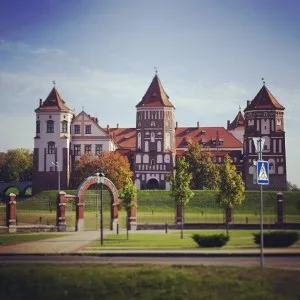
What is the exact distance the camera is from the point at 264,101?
3391 inches

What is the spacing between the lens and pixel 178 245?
94.2 feet

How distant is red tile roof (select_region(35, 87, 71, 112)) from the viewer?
8500 cm

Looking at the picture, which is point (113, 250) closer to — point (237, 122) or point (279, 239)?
point (279, 239)

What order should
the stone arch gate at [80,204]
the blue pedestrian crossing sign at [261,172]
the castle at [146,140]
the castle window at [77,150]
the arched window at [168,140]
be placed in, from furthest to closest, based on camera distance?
the arched window at [168,140]
the castle window at [77,150]
the castle at [146,140]
the stone arch gate at [80,204]
the blue pedestrian crossing sign at [261,172]

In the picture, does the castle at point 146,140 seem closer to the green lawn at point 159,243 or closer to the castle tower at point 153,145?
the castle tower at point 153,145

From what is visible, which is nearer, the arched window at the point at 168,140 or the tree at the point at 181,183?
the tree at the point at 181,183

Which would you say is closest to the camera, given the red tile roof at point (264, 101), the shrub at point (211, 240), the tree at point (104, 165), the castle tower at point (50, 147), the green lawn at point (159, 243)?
the shrub at point (211, 240)

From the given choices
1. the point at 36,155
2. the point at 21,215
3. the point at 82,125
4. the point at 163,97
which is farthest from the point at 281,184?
the point at 21,215

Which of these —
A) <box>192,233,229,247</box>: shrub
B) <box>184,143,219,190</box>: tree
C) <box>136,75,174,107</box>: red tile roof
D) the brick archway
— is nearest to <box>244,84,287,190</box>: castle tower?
<box>184,143,219,190</box>: tree

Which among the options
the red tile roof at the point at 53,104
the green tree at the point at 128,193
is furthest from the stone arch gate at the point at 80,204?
the red tile roof at the point at 53,104

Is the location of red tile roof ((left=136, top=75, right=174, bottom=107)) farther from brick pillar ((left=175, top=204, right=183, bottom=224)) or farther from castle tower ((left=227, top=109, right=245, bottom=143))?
brick pillar ((left=175, top=204, right=183, bottom=224))

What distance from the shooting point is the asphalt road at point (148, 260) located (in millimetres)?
20938

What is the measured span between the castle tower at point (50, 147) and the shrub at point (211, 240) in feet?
193

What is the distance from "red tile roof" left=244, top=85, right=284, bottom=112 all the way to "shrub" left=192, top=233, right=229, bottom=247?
60998 mm
